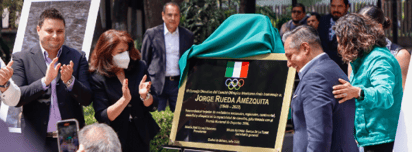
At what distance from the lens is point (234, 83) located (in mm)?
3775

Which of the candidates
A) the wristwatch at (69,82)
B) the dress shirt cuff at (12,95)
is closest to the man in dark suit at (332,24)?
the wristwatch at (69,82)

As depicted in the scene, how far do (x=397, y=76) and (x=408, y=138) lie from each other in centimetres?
45

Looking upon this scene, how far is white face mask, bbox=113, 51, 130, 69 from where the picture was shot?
3.78 meters

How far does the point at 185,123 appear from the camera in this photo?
383 centimetres

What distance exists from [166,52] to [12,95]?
316 cm

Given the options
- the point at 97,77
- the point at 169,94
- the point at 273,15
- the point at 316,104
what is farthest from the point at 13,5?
the point at 316,104

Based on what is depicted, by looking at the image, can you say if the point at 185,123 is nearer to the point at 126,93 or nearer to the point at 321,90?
the point at 126,93

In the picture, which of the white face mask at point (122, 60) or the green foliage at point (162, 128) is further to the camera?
the green foliage at point (162, 128)

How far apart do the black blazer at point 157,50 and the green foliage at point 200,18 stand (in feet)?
9.44

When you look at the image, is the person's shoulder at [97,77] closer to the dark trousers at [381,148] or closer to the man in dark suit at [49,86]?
the man in dark suit at [49,86]

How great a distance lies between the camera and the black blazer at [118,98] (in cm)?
380

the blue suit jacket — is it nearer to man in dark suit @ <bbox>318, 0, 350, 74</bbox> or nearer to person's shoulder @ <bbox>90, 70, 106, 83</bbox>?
person's shoulder @ <bbox>90, 70, 106, 83</bbox>

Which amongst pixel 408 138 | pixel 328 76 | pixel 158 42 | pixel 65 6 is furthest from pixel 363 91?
pixel 158 42

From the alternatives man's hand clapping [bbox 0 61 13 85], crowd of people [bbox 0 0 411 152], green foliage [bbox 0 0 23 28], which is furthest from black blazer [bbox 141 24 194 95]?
man's hand clapping [bbox 0 61 13 85]
